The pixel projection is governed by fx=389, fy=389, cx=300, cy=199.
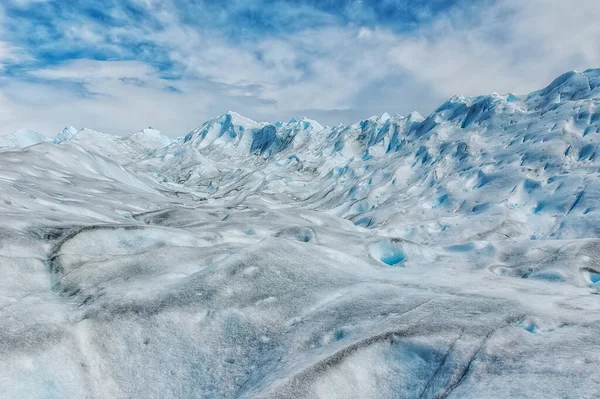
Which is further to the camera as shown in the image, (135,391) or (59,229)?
(59,229)

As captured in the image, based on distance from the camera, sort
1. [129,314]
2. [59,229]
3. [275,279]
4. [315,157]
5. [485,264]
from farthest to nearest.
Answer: [315,157], [485,264], [59,229], [275,279], [129,314]

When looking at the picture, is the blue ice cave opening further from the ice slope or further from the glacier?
the ice slope

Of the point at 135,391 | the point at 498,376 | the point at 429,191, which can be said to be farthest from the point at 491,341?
the point at 429,191

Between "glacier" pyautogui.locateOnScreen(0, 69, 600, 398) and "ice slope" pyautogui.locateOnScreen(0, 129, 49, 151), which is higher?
"ice slope" pyautogui.locateOnScreen(0, 129, 49, 151)

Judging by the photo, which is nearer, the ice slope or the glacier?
the glacier

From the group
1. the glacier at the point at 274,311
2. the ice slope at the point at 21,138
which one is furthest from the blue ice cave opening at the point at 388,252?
the ice slope at the point at 21,138

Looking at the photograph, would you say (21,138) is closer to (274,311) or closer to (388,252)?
(388,252)

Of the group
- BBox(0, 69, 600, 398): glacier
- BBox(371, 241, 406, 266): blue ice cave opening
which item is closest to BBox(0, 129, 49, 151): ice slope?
BBox(0, 69, 600, 398): glacier

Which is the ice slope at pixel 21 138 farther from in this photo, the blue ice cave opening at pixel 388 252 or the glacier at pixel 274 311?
the blue ice cave opening at pixel 388 252

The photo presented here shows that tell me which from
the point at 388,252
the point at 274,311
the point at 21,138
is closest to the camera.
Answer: the point at 274,311

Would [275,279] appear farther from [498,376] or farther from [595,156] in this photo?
[595,156]


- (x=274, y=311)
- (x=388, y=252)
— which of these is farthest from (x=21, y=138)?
(x=274, y=311)
